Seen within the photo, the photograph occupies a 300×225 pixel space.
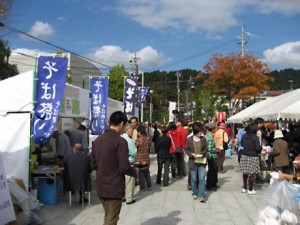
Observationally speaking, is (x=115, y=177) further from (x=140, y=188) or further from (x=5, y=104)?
(x=140, y=188)

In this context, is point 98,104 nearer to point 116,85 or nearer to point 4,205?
point 4,205

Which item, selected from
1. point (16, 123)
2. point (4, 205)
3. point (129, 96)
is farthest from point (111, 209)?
point (129, 96)

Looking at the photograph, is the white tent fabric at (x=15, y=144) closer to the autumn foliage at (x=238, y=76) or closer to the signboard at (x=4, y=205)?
the signboard at (x=4, y=205)

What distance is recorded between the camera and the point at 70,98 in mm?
10953

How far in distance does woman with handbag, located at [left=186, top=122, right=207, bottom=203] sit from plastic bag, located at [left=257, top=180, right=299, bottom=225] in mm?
3352

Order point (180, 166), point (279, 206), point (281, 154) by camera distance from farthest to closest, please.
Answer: point (180, 166) < point (281, 154) < point (279, 206)

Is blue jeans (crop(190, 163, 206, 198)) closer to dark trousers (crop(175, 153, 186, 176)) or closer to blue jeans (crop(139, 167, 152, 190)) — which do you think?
blue jeans (crop(139, 167, 152, 190))

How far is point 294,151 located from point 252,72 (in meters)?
20.7

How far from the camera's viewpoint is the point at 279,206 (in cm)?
521

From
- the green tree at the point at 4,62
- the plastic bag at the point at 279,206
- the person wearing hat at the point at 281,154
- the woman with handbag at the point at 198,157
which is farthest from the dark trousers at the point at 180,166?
the green tree at the point at 4,62

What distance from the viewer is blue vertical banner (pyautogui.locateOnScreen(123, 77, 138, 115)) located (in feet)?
59.5

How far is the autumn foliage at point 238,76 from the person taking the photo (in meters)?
30.8

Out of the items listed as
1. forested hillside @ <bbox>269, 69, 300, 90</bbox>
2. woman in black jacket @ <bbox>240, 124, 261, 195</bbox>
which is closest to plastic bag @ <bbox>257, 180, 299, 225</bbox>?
woman in black jacket @ <bbox>240, 124, 261, 195</bbox>

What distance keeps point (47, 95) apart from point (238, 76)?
81.0ft
